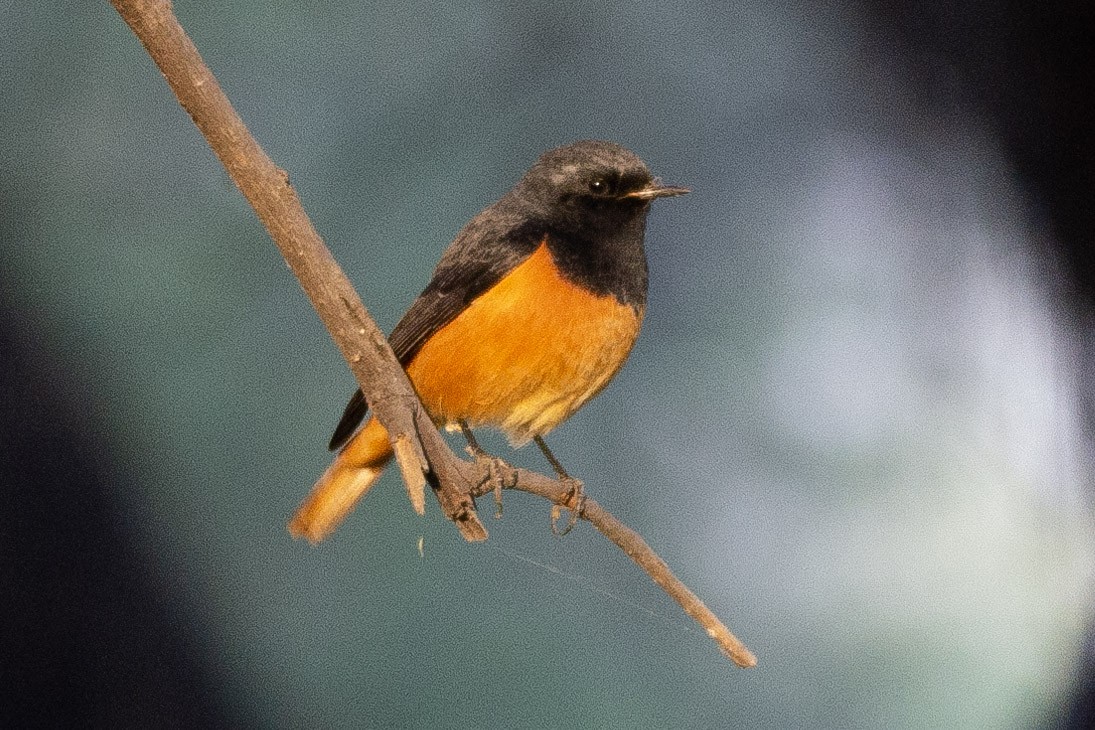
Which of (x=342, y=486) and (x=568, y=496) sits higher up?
(x=342, y=486)

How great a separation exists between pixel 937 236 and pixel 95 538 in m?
1.72

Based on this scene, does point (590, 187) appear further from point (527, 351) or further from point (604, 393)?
point (604, 393)

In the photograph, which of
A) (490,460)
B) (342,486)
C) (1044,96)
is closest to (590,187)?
(490,460)

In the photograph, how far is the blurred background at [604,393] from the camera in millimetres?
1898

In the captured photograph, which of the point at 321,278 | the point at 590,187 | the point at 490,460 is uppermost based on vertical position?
the point at 321,278

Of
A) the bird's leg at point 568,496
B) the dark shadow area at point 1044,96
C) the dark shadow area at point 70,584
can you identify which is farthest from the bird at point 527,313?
the dark shadow area at point 1044,96

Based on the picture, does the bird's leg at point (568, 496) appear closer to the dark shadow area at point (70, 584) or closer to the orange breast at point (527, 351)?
the orange breast at point (527, 351)

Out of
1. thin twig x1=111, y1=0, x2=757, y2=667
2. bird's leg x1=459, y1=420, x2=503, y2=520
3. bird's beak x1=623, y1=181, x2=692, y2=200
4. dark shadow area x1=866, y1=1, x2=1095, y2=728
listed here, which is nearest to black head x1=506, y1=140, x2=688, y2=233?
bird's beak x1=623, y1=181, x2=692, y2=200

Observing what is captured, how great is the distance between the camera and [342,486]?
6.37 feet

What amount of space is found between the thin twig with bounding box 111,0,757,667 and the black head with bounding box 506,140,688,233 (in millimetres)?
495

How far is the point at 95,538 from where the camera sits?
1882 millimetres

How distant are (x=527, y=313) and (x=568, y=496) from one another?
1.04ft

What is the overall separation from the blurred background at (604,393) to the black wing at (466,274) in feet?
0.35

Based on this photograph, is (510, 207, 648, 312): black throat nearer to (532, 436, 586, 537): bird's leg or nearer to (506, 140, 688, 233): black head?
(506, 140, 688, 233): black head
